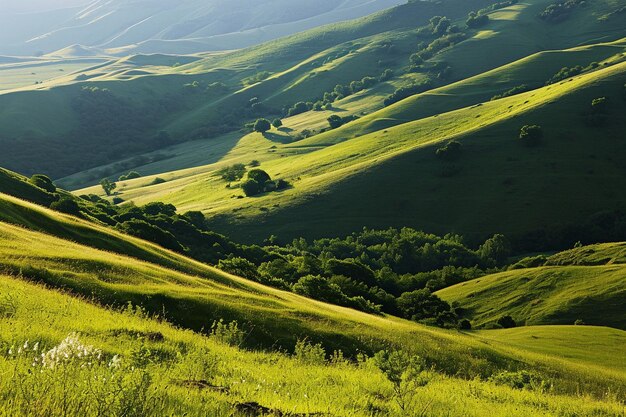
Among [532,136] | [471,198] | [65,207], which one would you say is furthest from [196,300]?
[532,136]

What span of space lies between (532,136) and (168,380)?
202585 millimetres

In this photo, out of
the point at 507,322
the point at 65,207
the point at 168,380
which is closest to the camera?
the point at 168,380

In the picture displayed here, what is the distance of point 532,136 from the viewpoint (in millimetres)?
197000

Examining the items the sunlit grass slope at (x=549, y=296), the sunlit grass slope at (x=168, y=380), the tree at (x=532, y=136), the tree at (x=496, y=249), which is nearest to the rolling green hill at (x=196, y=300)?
the sunlit grass slope at (x=168, y=380)

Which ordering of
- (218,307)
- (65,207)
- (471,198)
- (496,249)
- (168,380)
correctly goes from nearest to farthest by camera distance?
(168,380)
(218,307)
(65,207)
(496,249)
(471,198)

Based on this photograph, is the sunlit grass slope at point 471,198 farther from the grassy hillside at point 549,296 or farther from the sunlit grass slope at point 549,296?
the grassy hillside at point 549,296

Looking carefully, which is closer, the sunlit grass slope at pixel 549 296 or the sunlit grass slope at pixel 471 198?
the sunlit grass slope at pixel 549 296

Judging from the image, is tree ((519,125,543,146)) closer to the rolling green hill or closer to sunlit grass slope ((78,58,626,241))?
sunlit grass slope ((78,58,626,241))

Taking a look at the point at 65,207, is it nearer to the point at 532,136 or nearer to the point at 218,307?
the point at 218,307

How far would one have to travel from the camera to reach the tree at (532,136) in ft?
647

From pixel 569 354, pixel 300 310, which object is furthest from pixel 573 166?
pixel 300 310

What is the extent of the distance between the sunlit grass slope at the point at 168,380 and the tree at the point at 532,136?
616ft

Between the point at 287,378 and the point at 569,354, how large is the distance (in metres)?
53.1

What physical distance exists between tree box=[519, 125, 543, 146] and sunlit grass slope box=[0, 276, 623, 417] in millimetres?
187696
